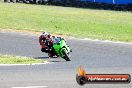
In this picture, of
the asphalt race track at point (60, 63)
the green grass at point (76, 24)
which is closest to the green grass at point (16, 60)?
the asphalt race track at point (60, 63)

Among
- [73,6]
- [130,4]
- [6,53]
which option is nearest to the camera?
[6,53]

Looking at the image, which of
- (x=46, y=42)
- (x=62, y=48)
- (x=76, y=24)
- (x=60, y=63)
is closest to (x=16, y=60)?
(x=60, y=63)

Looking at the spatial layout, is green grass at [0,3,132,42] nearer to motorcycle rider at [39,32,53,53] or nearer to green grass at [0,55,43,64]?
motorcycle rider at [39,32,53,53]

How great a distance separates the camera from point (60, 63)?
17438 mm

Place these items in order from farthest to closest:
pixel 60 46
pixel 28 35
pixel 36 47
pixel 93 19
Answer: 1. pixel 93 19
2. pixel 28 35
3. pixel 36 47
4. pixel 60 46

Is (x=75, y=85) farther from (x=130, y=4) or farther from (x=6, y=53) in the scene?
(x=130, y=4)

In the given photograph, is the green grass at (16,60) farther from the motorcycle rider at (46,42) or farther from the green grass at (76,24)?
the green grass at (76,24)

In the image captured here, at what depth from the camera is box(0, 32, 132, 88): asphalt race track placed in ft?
40.8

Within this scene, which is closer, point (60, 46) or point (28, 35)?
point (60, 46)

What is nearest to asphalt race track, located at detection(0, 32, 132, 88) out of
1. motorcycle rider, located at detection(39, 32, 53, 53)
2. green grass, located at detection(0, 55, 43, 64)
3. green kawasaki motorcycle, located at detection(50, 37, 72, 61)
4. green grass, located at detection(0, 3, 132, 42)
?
green kawasaki motorcycle, located at detection(50, 37, 72, 61)

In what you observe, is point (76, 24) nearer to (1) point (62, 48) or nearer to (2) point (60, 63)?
(1) point (62, 48)

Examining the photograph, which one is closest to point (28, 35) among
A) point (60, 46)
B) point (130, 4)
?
point (60, 46)

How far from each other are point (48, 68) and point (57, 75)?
1.79 meters

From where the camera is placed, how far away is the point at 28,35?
28.6 m
